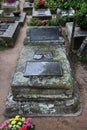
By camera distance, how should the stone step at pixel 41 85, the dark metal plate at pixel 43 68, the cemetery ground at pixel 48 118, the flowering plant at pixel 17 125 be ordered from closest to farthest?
1. the flowering plant at pixel 17 125
2. the cemetery ground at pixel 48 118
3. the stone step at pixel 41 85
4. the dark metal plate at pixel 43 68

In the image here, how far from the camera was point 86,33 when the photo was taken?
30.3ft

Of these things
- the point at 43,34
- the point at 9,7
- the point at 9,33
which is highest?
the point at 43,34

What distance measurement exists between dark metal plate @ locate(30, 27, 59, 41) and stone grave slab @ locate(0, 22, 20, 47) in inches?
39.9

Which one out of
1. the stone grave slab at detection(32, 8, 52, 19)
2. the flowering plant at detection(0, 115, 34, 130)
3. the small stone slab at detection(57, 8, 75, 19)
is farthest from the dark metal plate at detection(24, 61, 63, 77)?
the stone grave slab at detection(32, 8, 52, 19)

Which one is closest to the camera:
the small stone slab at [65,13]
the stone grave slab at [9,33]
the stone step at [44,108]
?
the stone step at [44,108]

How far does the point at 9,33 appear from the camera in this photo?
10023mm

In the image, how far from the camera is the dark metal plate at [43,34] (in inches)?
344

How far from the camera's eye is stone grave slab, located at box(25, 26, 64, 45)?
8.44 m

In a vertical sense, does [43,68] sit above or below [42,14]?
above

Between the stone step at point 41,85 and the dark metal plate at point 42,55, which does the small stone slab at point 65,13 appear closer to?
the dark metal plate at point 42,55

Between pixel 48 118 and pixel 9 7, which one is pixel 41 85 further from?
pixel 9 7

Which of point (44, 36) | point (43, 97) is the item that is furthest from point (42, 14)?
point (43, 97)

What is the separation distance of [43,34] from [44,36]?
0.23 meters

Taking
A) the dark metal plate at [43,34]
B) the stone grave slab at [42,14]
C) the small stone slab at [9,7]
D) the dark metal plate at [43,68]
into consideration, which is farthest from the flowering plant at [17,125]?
the small stone slab at [9,7]
